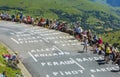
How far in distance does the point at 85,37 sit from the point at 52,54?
350 inches

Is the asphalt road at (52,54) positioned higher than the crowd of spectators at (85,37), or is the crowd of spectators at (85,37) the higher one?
the crowd of spectators at (85,37)

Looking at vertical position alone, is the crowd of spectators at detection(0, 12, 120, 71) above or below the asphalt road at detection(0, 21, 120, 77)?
above

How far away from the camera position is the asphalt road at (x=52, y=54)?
39219 mm

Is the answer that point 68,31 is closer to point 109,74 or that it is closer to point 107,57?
point 107,57

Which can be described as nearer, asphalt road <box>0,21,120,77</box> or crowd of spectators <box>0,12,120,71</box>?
asphalt road <box>0,21,120,77</box>

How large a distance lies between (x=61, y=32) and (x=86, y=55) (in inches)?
536

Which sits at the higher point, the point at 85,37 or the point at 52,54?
the point at 85,37

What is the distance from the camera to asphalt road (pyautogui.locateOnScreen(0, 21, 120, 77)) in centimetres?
3922

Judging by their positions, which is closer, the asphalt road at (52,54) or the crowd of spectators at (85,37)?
the asphalt road at (52,54)

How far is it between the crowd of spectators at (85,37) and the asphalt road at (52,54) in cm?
108

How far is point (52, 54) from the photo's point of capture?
45.2 metres

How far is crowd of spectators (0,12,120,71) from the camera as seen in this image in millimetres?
44350

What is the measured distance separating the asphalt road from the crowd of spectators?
1.08m

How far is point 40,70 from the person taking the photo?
38594 mm
